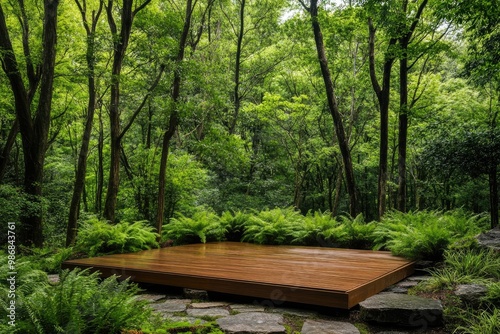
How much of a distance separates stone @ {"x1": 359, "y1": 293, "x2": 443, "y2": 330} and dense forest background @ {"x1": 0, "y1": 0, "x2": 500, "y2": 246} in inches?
233

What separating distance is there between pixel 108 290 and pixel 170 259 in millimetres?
2469

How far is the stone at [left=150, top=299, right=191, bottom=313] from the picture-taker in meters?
3.82

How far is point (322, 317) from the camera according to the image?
3486mm

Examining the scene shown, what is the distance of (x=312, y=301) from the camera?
3.52m

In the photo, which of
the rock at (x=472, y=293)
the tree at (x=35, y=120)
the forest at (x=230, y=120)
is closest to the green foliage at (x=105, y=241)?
the forest at (x=230, y=120)

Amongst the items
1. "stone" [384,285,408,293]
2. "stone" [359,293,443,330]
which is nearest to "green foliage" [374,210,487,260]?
"stone" [384,285,408,293]

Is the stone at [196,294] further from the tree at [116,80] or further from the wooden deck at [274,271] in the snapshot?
the tree at [116,80]

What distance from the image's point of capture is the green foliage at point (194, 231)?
8.09 meters

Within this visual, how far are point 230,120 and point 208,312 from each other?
42.3 feet

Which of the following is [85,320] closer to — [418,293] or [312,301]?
[312,301]

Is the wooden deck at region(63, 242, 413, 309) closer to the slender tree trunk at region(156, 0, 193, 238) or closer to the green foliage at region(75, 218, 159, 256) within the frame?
the green foliage at region(75, 218, 159, 256)

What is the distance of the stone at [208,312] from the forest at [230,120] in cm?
83

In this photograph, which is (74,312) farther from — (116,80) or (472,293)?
(116,80)

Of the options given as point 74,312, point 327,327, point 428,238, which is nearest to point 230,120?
point 428,238
